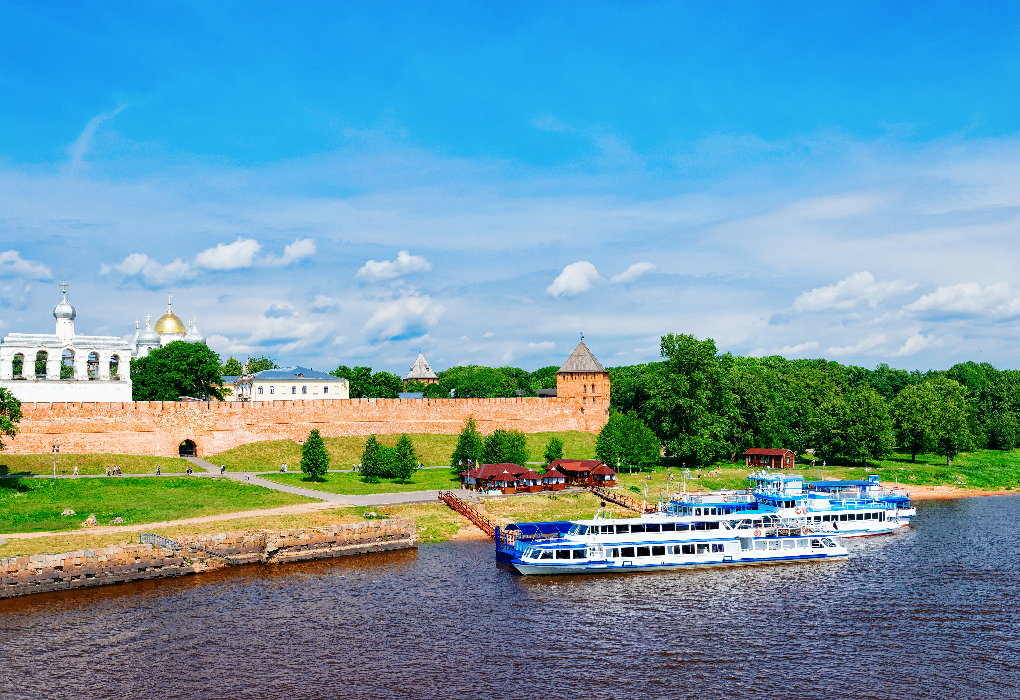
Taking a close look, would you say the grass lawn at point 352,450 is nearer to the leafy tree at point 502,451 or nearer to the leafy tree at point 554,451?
the leafy tree at point 554,451

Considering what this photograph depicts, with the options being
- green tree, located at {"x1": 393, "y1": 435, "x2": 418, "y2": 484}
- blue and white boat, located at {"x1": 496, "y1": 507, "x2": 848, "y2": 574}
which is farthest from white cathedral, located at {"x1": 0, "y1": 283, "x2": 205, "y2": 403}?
blue and white boat, located at {"x1": 496, "y1": 507, "x2": 848, "y2": 574}

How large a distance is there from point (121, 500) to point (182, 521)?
8271 mm

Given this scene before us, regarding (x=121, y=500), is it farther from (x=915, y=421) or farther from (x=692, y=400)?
(x=915, y=421)

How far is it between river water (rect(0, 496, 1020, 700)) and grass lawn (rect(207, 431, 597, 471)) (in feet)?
110

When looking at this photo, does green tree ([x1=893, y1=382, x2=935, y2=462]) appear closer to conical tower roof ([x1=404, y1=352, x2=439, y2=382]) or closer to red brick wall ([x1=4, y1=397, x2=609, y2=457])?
red brick wall ([x1=4, y1=397, x2=609, y2=457])

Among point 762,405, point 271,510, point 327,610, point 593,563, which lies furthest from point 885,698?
point 762,405

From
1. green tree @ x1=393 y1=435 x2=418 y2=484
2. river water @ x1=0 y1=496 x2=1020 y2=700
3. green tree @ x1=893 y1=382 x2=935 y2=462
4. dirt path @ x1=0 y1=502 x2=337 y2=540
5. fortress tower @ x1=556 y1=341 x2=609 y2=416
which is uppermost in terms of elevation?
fortress tower @ x1=556 y1=341 x2=609 y2=416

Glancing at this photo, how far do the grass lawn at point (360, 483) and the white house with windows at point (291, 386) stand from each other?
2988 centimetres

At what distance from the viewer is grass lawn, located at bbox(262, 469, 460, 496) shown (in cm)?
6838

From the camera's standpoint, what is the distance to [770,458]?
90.3 metres

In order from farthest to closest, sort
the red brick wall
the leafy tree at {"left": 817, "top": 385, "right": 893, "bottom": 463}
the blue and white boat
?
the leafy tree at {"left": 817, "top": 385, "right": 893, "bottom": 463}
the red brick wall
the blue and white boat

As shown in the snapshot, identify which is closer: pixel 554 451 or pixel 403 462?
pixel 403 462

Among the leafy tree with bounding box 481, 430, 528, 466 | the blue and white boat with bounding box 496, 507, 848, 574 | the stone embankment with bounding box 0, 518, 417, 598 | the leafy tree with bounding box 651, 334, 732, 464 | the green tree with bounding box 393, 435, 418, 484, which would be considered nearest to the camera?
the stone embankment with bounding box 0, 518, 417, 598

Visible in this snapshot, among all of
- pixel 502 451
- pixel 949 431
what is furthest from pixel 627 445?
pixel 949 431
